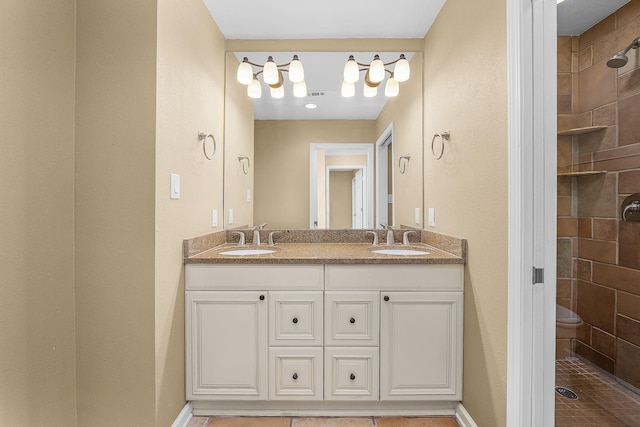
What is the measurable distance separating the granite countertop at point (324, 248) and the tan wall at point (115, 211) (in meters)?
0.32

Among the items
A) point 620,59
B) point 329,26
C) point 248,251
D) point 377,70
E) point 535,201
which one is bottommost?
point 248,251

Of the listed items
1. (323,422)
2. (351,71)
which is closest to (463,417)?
(323,422)

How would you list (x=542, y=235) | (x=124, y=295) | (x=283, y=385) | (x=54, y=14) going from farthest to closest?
1. (x=283, y=385)
2. (x=124, y=295)
3. (x=54, y=14)
4. (x=542, y=235)

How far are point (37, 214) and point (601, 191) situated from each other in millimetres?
2616

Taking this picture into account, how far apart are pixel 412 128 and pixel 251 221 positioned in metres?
1.34

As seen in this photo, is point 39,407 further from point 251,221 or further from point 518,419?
point 518,419

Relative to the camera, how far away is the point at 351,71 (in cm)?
222

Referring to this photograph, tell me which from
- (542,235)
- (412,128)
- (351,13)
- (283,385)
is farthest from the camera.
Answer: (412,128)

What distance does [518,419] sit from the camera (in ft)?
3.92

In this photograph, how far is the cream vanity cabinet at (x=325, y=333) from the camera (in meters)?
1.67

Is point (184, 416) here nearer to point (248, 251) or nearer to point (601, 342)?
point (248, 251)

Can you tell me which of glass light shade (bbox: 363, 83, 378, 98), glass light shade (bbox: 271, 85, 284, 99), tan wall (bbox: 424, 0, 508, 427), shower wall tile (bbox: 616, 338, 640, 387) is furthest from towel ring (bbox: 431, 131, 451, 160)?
shower wall tile (bbox: 616, 338, 640, 387)

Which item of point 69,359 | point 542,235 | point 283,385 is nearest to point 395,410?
point 283,385

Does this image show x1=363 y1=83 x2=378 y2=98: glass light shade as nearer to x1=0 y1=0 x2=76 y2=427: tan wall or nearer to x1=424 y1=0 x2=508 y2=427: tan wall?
x1=424 y1=0 x2=508 y2=427: tan wall
